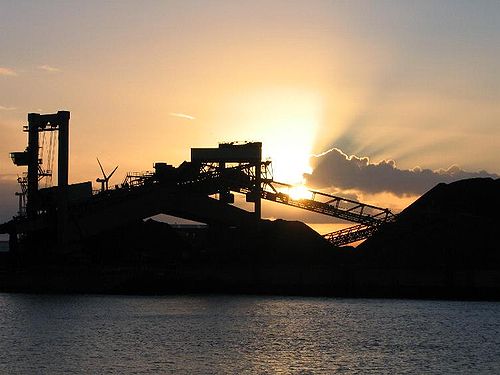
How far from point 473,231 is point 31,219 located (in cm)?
5198

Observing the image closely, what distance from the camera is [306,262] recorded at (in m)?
127

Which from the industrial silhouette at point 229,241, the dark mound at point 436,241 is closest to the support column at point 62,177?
the industrial silhouette at point 229,241

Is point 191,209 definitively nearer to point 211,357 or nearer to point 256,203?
point 256,203

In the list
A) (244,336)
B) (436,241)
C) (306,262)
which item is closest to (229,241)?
(306,262)

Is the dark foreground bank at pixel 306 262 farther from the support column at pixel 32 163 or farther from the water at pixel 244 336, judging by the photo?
the water at pixel 244 336

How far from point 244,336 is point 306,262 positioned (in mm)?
52342

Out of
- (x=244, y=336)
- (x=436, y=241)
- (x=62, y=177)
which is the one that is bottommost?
(x=244, y=336)

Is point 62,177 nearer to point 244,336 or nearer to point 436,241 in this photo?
point 436,241

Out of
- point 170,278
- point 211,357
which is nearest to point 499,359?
point 211,357

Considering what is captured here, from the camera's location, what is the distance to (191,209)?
12344 centimetres

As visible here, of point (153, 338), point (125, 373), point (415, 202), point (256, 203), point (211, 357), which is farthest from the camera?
point (415, 202)

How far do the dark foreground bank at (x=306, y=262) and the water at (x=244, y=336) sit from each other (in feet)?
26.4

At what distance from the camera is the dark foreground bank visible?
118 meters

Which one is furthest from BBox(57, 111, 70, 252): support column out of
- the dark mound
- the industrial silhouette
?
the dark mound
